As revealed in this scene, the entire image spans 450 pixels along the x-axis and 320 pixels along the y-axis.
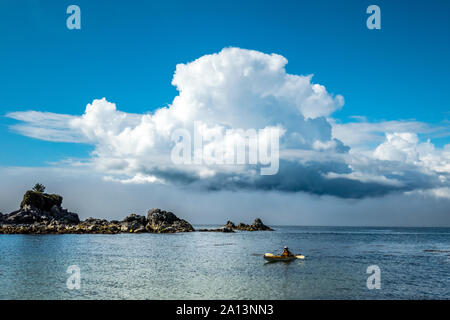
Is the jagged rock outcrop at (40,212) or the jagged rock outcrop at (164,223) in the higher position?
the jagged rock outcrop at (40,212)

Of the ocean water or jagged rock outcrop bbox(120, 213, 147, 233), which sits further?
jagged rock outcrop bbox(120, 213, 147, 233)

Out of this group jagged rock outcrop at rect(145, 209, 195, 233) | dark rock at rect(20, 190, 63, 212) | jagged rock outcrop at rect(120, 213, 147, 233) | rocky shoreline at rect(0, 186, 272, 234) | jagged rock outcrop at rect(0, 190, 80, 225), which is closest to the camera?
rocky shoreline at rect(0, 186, 272, 234)

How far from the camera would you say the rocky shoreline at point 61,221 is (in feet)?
466

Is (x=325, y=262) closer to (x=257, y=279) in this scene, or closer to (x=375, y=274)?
(x=375, y=274)

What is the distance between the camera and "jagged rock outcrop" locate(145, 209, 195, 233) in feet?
550

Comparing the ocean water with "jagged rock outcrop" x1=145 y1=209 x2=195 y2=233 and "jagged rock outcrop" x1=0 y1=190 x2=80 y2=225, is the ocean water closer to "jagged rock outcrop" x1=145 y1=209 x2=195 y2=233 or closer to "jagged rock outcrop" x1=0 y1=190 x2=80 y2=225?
"jagged rock outcrop" x1=145 y1=209 x2=195 y2=233

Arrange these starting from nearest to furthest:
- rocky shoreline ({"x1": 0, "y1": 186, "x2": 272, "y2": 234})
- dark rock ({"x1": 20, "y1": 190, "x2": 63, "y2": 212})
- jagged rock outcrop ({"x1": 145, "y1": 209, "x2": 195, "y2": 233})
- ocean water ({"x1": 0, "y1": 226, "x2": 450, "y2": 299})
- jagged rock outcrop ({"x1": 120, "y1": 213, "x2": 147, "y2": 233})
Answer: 1. ocean water ({"x1": 0, "y1": 226, "x2": 450, "y2": 299})
2. rocky shoreline ({"x1": 0, "y1": 186, "x2": 272, "y2": 234})
3. jagged rock outcrop ({"x1": 120, "y1": 213, "x2": 147, "y2": 233})
4. dark rock ({"x1": 20, "y1": 190, "x2": 63, "y2": 212})
5. jagged rock outcrop ({"x1": 145, "y1": 209, "x2": 195, "y2": 233})

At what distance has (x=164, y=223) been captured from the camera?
178 metres

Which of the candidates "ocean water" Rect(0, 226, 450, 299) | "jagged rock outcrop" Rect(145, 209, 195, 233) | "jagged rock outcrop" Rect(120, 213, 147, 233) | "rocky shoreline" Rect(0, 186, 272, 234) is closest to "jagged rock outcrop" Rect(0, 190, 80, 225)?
"rocky shoreline" Rect(0, 186, 272, 234)

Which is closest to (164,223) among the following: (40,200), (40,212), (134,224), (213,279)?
(134,224)

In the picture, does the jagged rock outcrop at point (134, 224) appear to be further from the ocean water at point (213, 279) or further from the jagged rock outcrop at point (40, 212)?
the ocean water at point (213, 279)

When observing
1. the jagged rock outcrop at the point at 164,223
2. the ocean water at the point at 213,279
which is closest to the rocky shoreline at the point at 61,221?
the jagged rock outcrop at the point at 164,223

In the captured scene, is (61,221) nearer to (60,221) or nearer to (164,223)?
(60,221)

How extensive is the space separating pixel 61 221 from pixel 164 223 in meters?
50.0
